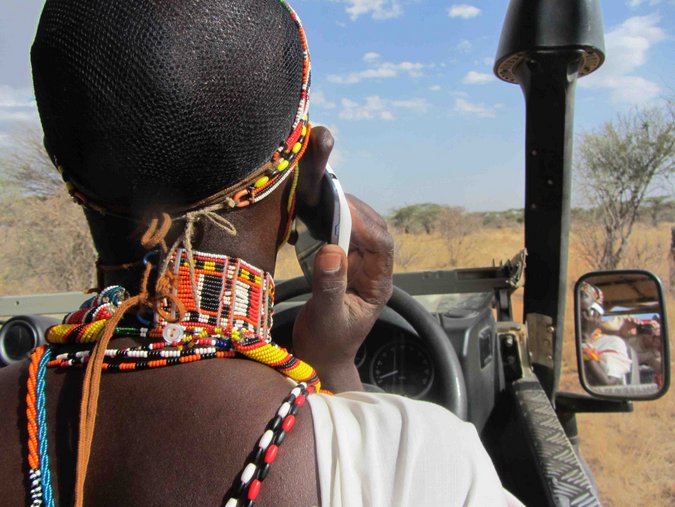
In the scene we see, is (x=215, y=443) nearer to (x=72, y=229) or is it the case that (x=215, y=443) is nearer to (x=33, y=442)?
(x=33, y=442)

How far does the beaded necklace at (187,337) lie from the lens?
1108 millimetres

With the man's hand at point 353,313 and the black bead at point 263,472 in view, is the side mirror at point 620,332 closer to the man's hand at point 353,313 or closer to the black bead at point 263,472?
the man's hand at point 353,313

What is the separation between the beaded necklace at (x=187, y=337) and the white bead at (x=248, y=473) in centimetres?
1

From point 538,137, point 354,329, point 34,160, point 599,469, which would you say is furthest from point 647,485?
point 34,160

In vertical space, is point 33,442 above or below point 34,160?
below

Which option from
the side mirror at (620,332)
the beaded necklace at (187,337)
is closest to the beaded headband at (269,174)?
the beaded necklace at (187,337)

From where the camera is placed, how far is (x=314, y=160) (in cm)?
147

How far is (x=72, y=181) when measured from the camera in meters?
1.24

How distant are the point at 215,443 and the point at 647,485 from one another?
726cm

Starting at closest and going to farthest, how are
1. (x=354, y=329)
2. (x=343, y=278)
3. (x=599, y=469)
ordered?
(x=343, y=278) < (x=354, y=329) < (x=599, y=469)

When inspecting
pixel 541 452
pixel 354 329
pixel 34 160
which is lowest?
pixel 541 452

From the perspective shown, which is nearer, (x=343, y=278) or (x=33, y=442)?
(x=33, y=442)

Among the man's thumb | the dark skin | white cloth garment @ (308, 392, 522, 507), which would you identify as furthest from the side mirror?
the dark skin

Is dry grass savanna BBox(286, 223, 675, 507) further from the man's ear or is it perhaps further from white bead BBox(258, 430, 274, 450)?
white bead BBox(258, 430, 274, 450)
